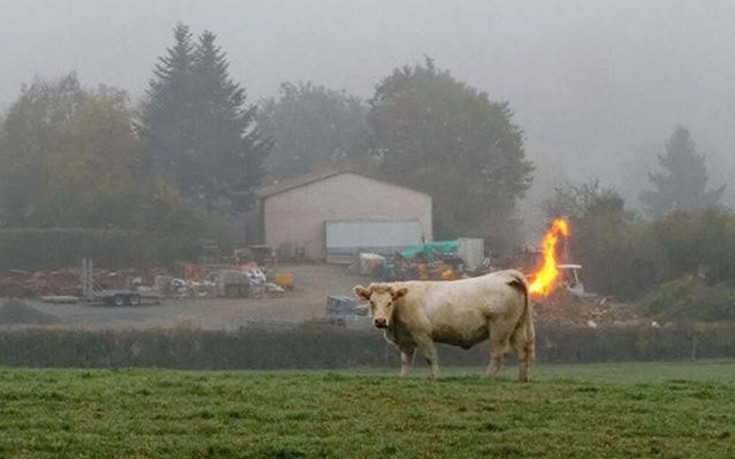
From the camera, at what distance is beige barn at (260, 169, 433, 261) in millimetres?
96500

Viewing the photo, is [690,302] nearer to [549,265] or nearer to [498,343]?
[549,265]

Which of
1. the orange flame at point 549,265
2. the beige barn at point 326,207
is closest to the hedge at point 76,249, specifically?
the beige barn at point 326,207

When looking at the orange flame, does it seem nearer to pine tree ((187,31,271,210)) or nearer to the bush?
the bush

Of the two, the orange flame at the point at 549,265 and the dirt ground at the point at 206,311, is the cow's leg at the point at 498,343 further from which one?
the orange flame at the point at 549,265

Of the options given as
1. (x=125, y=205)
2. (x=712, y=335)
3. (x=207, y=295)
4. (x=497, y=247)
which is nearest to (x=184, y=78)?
(x=125, y=205)

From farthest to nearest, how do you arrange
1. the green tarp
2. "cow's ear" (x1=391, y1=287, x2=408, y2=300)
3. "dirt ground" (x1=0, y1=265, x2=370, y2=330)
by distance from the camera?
the green tarp → "dirt ground" (x1=0, y1=265, x2=370, y2=330) → "cow's ear" (x1=391, y1=287, x2=408, y2=300)

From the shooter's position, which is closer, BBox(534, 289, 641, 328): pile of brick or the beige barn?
BBox(534, 289, 641, 328): pile of brick

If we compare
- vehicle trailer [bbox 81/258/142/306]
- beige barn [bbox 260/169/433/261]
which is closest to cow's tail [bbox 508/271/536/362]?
vehicle trailer [bbox 81/258/142/306]

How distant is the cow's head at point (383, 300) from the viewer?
76.4ft

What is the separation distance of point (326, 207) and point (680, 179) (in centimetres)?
8202

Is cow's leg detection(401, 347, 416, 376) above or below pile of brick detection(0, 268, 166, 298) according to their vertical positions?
below

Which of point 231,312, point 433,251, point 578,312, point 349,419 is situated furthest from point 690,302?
point 349,419

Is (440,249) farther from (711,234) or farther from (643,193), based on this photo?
(643,193)

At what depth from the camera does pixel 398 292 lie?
2373cm
